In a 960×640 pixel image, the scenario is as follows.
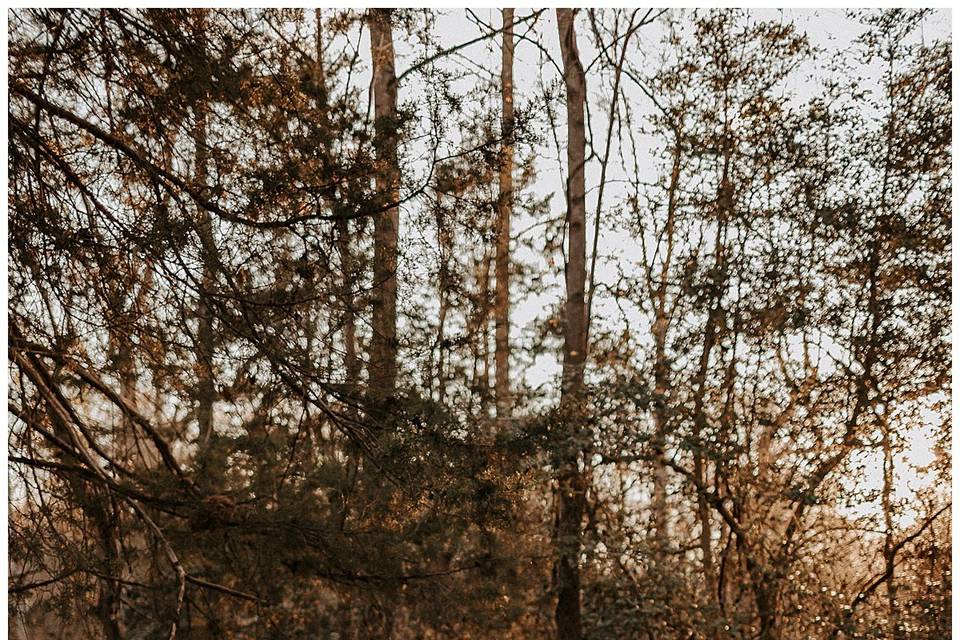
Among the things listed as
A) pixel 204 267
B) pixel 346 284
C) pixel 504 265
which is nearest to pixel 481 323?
pixel 504 265

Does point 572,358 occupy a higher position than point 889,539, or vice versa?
point 572,358

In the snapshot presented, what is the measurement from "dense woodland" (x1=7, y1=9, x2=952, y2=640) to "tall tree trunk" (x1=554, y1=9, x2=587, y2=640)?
0.02 metres

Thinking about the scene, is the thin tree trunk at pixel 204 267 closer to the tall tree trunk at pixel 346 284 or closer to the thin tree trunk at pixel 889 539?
the tall tree trunk at pixel 346 284

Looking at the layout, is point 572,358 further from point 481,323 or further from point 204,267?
point 204,267

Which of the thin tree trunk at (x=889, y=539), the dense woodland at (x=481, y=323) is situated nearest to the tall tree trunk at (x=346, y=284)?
the dense woodland at (x=481, y=323)

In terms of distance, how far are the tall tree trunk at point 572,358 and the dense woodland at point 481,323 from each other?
0.06 feet

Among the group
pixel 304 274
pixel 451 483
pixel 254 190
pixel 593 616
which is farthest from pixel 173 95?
pixel 593 616

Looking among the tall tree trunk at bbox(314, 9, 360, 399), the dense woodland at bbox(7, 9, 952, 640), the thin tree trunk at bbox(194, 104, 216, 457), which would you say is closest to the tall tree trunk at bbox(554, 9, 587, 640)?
the dense woodland at bbox(7, 9, 952, 640)

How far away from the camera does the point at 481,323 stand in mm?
4328

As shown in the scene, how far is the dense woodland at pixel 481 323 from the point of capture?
2594 millimetres

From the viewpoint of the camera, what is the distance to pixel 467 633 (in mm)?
4211

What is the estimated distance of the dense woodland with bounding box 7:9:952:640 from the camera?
259 centimetres

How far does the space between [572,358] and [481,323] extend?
0.50 metres

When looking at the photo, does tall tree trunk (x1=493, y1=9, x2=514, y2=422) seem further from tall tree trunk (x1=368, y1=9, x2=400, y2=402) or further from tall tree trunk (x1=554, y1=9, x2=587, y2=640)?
tall tree trunk (x1=368, y1=9, x2=400, y2=402)
